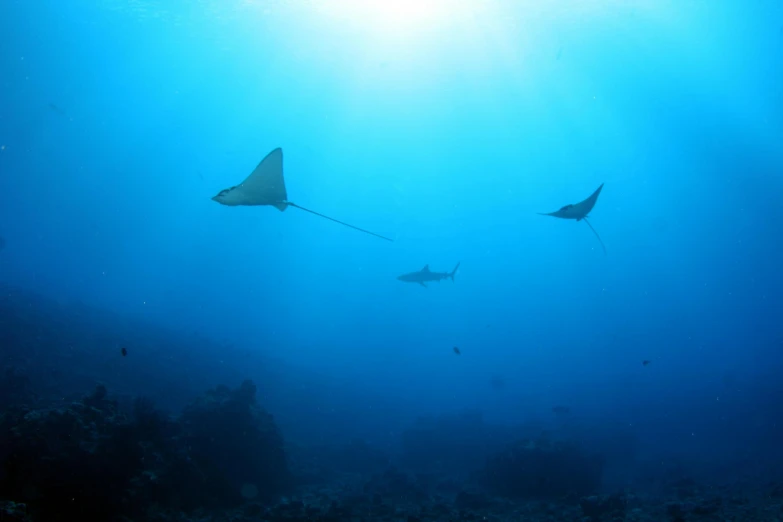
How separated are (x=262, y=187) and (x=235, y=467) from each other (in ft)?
19.5

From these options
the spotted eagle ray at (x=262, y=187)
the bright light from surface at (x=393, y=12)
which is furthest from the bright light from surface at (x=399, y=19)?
the spotted eagle ray at (x=262, y=187)

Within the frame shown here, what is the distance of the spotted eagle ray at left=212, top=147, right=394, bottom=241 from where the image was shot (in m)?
6.15

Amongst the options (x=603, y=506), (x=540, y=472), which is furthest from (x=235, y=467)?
(x=540, y=472)

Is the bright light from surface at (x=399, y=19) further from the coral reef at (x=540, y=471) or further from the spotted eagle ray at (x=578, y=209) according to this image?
the coral reef at (x=540, y=471)

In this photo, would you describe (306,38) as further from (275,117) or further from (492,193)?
(492,193)

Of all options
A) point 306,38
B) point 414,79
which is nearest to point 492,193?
point 414,79

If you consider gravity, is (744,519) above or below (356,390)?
below

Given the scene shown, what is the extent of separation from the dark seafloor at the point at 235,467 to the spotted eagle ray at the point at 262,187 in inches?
144

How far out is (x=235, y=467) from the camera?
26.9 ft

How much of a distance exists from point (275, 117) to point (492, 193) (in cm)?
3326

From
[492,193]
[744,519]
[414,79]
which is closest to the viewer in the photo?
[744,519]

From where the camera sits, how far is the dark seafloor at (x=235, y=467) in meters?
4.81

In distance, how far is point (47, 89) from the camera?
42.2 m

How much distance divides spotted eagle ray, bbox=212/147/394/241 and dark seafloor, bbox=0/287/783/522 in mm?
3661
